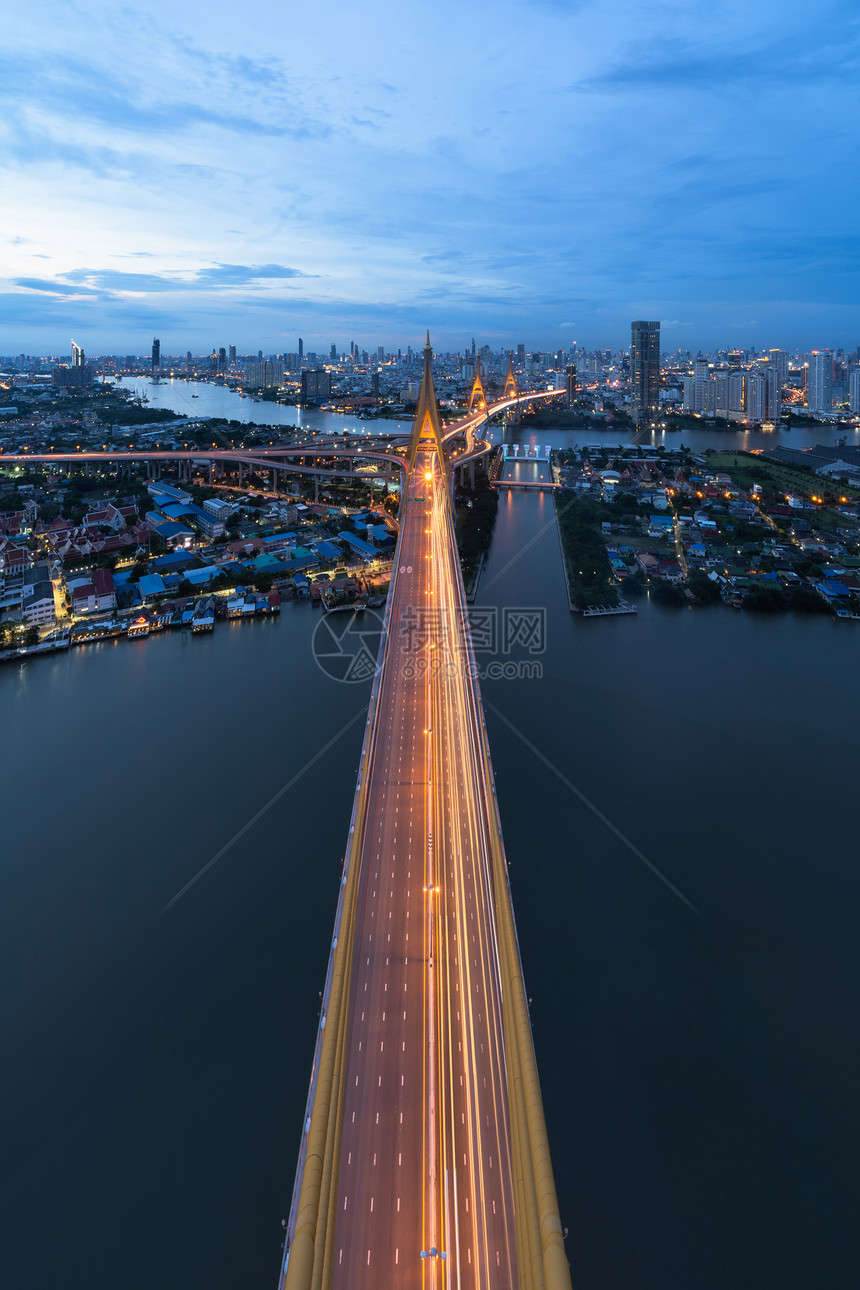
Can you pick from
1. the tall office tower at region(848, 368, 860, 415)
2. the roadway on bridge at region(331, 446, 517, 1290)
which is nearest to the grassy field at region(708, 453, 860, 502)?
the tall office tower at region(848, 368, 860, 415)

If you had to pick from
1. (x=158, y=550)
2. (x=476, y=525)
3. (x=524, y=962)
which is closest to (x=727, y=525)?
(x=476, y=525)

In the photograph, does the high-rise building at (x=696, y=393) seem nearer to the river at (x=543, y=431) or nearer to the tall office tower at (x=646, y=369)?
the tall office tower at (x=646, y=369)

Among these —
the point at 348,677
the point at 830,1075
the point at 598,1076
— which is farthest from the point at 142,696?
the point at 830,1075

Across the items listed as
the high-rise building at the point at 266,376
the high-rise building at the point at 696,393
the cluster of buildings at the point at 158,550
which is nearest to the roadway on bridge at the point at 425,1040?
the cluster of buildings at the point at 158,550

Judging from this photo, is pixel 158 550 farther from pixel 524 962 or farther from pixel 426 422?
pixel 524 962

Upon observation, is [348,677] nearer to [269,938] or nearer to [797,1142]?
[269,938]

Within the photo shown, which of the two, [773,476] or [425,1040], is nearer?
[425,1040]
